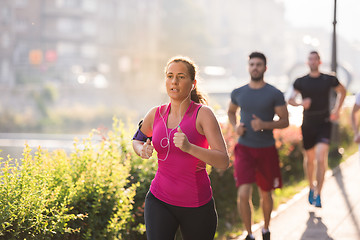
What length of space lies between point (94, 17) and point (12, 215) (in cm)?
9971

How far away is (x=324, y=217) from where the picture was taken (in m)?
7.80

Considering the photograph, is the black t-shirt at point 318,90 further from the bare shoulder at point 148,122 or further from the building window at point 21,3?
the building window at point 21,3

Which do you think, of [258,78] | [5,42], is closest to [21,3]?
A: [5,42]

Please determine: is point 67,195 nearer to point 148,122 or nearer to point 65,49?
point 148,122

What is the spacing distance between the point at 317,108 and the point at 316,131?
344 millimetres

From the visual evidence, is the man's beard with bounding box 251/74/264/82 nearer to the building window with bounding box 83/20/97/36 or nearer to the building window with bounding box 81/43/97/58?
the building window with bounding box 81/43/97/58

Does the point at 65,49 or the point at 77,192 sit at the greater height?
the point at 77,192

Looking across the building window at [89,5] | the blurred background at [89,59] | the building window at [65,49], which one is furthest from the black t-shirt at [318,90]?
the building window at [89,5]

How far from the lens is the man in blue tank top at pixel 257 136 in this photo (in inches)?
254

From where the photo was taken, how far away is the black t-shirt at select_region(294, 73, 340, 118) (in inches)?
330

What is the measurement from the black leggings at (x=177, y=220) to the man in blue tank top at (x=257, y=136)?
2469mm

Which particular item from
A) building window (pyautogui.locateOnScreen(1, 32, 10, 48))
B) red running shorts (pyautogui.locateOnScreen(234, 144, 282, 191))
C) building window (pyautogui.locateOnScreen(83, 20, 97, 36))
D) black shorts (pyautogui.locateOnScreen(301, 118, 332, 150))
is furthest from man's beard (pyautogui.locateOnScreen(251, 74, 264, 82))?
building window (pyautogui.locateOnScreen(83, 20, 97, 36))

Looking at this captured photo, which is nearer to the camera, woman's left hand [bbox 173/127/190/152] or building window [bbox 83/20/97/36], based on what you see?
woman's left hand [bbox 173/127/190/152]

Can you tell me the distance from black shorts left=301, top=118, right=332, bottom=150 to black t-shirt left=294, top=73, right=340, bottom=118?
0.12 metres
